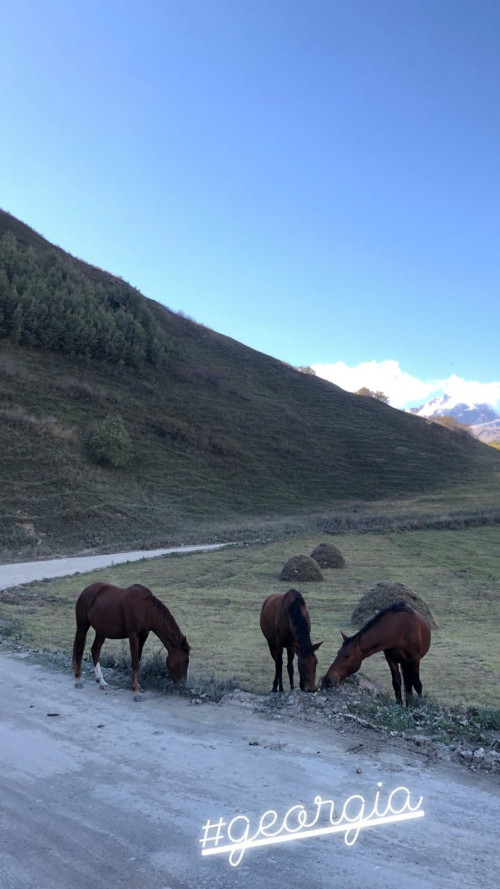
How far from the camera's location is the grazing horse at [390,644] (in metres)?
8.60

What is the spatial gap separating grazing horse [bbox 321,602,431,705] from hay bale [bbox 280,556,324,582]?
53.3 ft

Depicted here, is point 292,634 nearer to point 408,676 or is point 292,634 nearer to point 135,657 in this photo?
point 408,676

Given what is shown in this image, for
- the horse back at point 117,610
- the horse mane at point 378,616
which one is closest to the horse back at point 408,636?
the horse mane at point 378,616

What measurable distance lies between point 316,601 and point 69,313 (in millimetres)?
55586

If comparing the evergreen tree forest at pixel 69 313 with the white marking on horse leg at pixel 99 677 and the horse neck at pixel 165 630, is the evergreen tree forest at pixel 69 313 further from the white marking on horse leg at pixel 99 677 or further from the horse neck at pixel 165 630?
the horse neck at pixel 165 630

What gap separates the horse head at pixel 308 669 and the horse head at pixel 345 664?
0.23m

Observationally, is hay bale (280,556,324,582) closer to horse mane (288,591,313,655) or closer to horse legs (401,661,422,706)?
horse mane (288,591,313,655)

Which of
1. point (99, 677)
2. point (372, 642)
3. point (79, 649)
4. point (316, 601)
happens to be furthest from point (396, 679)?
point (316, 601)

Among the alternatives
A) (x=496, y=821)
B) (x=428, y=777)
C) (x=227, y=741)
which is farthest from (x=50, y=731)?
(x=496, y=821)

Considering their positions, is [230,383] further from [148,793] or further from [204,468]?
[148,793]

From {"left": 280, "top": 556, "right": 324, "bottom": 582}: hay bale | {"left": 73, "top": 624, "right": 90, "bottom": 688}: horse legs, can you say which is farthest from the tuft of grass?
{"left": 280, "top": 556, "right": 324, "bottom": 582}: hay bale

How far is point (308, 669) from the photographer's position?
340 inches

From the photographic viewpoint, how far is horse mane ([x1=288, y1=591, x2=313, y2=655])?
880 centimetres

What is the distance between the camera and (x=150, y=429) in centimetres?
6128
